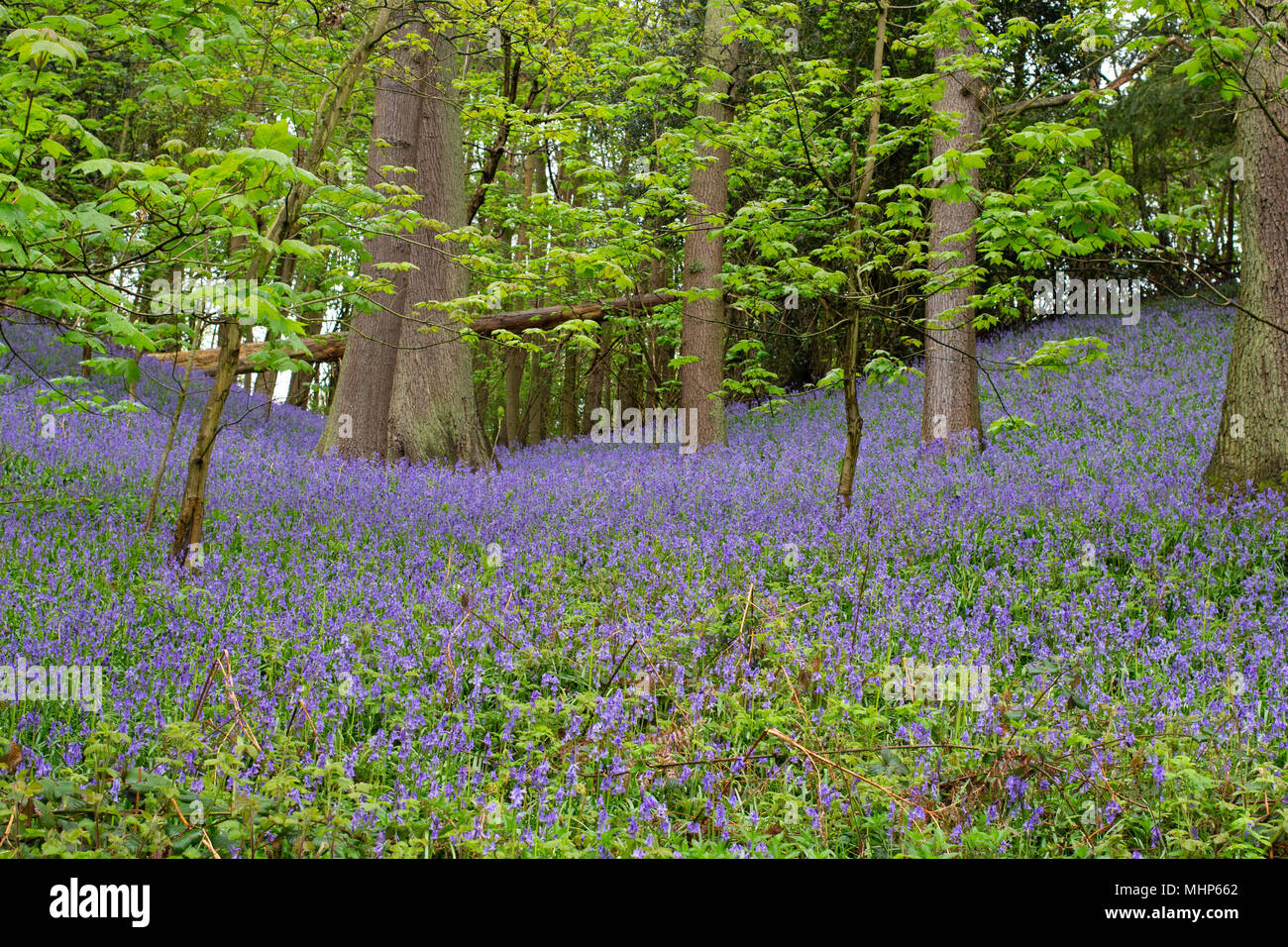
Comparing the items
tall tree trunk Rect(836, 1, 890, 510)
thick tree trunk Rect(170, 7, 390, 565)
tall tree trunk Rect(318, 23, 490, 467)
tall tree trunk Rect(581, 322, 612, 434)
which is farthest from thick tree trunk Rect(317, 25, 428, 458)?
tall tree trunk Rect(581, 322, 612, 434)

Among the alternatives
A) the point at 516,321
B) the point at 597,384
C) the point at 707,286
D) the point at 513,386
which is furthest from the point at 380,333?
the point at 597,384

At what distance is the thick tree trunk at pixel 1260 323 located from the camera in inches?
265

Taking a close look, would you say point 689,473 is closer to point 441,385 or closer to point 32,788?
point 441,385

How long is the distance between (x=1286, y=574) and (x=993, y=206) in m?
3.13

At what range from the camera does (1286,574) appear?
5.75 metres

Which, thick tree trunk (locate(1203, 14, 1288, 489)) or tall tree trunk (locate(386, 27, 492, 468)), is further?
tall tree trunk (locate(386, 27, 492, 468))

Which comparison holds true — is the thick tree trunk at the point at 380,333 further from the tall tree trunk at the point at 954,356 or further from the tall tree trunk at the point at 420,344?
the tall tree trunk at the point at 954,356

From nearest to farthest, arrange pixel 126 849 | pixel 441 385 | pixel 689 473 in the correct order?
1. pixel 126 849
2. pixel 689 473
3. pixel 441 385

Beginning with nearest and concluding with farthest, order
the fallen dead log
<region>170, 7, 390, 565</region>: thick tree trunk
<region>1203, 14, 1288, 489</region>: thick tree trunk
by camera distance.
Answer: <region>170, 7, 390, 565</region>: thick tree trunk < <region>1203, 14, 1288, 489</region>: thick tree trunk < the fallen dead log

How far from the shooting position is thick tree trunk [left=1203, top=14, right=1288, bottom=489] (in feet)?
22.1

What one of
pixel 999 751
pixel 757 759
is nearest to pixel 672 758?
pixel 757 759

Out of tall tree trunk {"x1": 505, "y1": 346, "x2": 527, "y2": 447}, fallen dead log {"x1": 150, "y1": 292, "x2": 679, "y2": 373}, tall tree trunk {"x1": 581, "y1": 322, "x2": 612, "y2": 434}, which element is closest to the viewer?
fallen dead log {"x1": 150, "y1": 292, "x2": 679, "y2": 373}

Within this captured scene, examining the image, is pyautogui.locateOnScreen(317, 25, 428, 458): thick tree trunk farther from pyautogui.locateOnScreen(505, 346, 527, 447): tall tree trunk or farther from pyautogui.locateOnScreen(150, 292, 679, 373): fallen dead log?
pyautogui.locateOnScreen(505, 346, 527, 447): tall tree trunk

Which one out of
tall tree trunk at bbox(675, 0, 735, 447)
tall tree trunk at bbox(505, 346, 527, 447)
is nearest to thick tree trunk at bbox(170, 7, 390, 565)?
tall tree trunk at bbox(675, 0, 735, 447)
